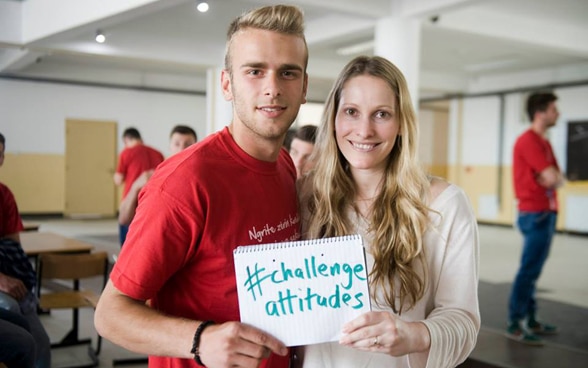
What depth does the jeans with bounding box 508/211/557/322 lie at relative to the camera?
4781 mm

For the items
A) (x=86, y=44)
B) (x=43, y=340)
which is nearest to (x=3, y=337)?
(x=43, y=340)

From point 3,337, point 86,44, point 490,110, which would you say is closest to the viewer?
point 3,337

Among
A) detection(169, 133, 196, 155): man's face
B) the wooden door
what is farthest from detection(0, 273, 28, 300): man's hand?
detection(169, 133, 196, 155): man's face

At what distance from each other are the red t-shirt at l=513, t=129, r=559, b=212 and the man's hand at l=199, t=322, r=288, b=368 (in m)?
4.22

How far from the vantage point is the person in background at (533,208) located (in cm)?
479

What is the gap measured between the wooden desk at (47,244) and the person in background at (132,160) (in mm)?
1107

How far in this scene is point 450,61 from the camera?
12.4m

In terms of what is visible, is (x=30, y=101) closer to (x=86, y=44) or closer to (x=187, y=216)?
(x=187, y=216)

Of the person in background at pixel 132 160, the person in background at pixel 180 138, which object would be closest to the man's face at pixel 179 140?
the person in background at pixel 180 138

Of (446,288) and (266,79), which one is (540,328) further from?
(266,79)

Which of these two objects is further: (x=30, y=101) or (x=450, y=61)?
(x=450, y=61)

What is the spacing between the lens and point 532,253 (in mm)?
4781

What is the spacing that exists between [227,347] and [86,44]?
312 inches

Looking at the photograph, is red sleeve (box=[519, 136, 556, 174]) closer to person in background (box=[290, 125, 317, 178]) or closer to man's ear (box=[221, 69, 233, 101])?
person in background (box=[290, 125, 317, 178])
